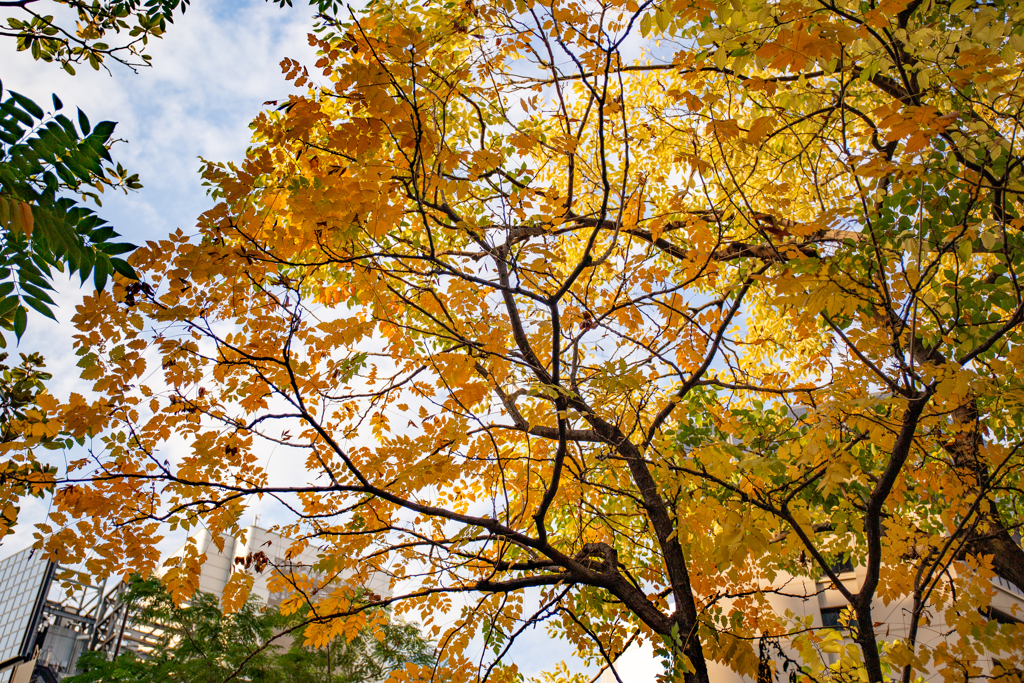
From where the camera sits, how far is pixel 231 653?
1066cm

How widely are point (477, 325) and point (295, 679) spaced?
9722 millimetres

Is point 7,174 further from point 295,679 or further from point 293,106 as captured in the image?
point 295,679

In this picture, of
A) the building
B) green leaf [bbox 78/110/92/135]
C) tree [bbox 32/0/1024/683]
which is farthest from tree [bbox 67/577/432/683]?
green leaf [bbox 78/110/92/135]

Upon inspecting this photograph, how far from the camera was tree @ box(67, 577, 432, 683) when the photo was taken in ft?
31.4

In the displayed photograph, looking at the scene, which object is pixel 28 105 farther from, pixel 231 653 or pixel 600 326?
pixel 231 653

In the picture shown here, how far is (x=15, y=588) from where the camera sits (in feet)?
46.3

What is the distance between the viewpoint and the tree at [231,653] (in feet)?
31.4

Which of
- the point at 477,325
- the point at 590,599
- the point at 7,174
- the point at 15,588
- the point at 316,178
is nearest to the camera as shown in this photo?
the point at 7,174

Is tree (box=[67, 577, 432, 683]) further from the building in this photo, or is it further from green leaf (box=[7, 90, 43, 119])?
green leaf (box=[7, 90, 43, 119])

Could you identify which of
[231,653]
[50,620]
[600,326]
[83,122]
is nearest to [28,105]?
[83,122]

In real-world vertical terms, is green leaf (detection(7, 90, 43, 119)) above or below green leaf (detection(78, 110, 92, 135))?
below

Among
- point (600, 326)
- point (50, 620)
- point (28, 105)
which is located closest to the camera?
point (28, 105)

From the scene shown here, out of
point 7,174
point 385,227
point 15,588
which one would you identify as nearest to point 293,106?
point 385,227

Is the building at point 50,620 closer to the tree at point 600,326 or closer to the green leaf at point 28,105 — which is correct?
the tree at point 600,326
